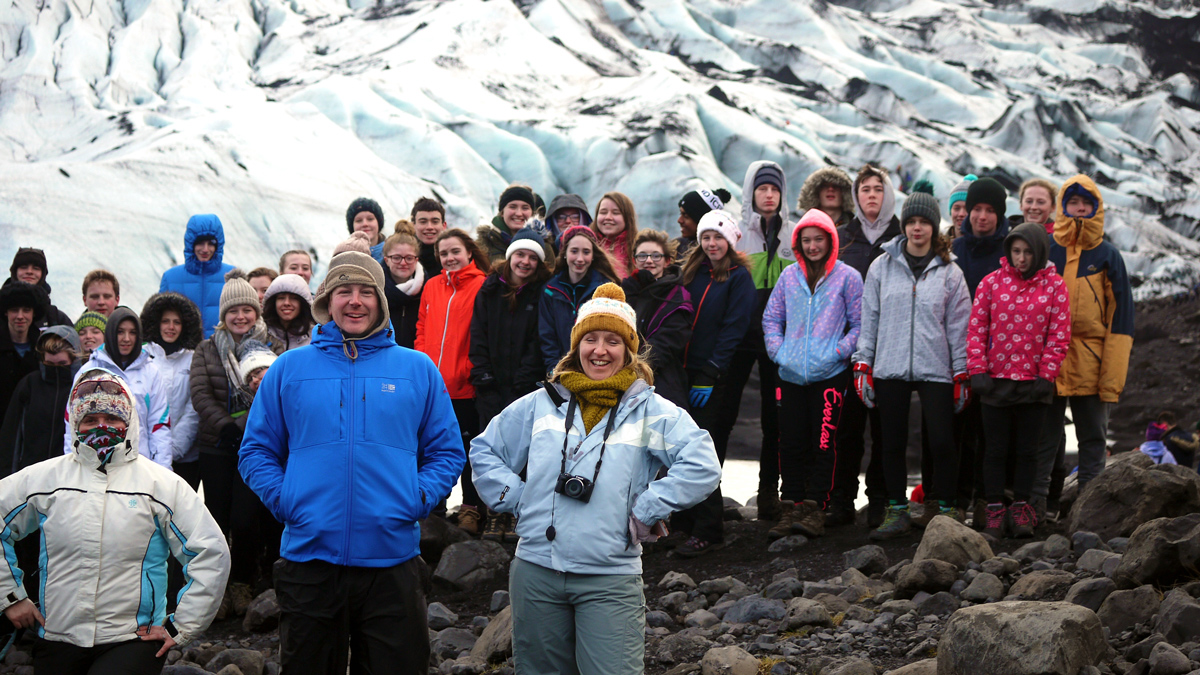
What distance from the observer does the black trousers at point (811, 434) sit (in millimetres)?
6004

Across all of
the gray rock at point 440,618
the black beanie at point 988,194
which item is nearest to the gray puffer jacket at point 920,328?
the black beanie at point 988,194

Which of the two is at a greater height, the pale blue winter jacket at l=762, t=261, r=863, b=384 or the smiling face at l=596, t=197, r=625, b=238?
the smiling face at l=596, t=197, r=625, b=238

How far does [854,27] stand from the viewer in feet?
100

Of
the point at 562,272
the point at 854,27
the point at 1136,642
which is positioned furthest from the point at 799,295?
the point at 854,27

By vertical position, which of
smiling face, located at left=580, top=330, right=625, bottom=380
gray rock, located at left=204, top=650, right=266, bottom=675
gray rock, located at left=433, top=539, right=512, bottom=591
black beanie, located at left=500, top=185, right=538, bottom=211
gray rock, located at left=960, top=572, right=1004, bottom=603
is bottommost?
gray rock, located at left=204, top=650, right=266, bottom=675

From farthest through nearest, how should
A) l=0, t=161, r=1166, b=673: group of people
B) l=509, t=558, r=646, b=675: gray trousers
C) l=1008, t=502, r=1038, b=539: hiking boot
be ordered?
1. l=1008, t=502, r=1038, b=539: hiking boot
2. l=0, t=161, r=1166, b=673: group of people
3. l=509, t=558, r=646, b=675: gray trousers

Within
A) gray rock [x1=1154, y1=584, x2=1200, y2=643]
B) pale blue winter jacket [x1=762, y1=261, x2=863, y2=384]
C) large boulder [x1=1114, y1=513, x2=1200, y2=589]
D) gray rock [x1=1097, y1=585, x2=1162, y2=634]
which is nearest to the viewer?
gray rock [x1=1154, y1=584, x2=1200, y2=643]

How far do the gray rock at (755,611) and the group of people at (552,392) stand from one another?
595 millimetres

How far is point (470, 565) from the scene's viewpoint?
6.04m

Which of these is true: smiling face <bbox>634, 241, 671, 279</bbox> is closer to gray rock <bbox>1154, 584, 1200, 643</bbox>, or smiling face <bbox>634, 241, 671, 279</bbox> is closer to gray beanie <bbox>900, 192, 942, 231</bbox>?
gray beanie <bbox>900, 192, 942, 231</bbox>

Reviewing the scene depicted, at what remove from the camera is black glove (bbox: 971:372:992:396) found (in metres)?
5.64

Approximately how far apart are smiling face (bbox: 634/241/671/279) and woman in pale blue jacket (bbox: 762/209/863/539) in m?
0.74

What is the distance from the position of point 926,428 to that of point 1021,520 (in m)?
0.76

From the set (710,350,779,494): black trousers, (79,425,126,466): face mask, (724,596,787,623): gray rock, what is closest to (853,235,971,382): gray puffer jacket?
(710,350,779,494): black trousers
